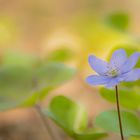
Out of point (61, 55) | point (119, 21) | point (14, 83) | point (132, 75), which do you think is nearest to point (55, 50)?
point (61, 55)

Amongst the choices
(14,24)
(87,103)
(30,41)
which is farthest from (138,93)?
(14,24)

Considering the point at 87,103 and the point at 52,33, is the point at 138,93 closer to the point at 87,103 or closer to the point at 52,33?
the point at 87,103

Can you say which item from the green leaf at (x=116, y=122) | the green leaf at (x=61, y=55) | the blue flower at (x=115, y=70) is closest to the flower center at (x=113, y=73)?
the blue flower at (x=115, y=70)

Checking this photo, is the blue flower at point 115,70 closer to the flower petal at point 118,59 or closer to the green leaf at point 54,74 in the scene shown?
the flower petal at point 118,59

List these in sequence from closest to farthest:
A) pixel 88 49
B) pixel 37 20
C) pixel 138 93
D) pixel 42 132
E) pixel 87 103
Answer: pixel 138 93, pixel 42 132, pixel 87 103, pixel 88 49, pixel 37 20

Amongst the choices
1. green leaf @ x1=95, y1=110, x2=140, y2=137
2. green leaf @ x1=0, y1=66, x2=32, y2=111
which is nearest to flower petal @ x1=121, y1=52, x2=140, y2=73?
green leaf @ x1=95, y1=110, x2=140, y2=137

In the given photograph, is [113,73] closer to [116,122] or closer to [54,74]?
[116,122]
